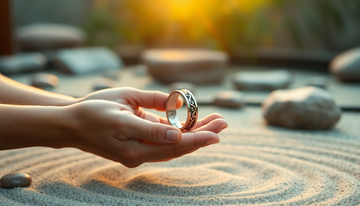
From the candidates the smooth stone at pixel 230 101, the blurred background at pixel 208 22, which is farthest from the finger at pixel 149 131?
the blurred background at pixel 208 22

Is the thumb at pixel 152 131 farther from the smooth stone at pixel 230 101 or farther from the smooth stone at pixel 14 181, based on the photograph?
the smooth stone at pixel 230 101

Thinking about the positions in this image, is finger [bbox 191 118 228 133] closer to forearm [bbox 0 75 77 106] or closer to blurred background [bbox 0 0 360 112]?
forearm [bbox 0 75 77 106]

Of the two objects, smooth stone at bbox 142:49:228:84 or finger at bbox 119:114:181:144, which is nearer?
finger at bbox 119:114:181:144

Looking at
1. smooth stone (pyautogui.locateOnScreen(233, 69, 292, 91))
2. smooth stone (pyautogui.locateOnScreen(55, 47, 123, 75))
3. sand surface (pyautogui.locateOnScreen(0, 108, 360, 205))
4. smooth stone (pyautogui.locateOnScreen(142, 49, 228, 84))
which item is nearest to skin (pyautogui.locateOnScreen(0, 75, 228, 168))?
sand surface (pyautogui.locateOnScreen(0, 108, 360, 205))

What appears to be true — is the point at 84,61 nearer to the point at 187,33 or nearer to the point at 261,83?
the point at 261,83

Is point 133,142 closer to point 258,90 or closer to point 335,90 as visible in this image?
point 258,90

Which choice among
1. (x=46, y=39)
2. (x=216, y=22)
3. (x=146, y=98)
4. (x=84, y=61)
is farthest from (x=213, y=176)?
(x=216, y=22)
